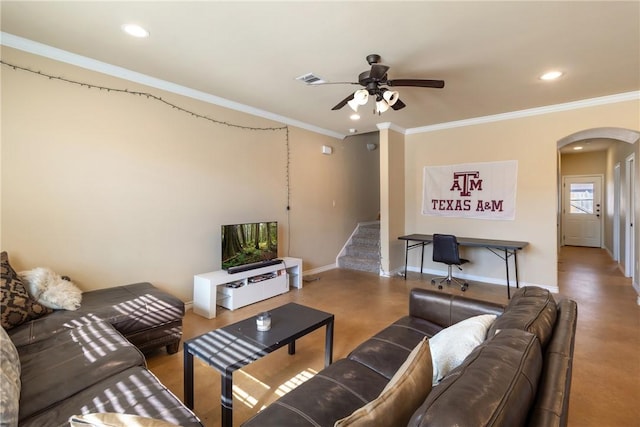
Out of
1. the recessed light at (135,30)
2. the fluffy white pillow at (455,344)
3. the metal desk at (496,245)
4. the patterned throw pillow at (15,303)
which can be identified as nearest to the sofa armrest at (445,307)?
the fluffy white pillow at (455,344)

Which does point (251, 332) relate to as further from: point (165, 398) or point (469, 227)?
point (469, 227)

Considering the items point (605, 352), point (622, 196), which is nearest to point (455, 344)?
point (605, 352)

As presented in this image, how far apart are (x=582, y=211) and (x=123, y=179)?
10423 millimetres

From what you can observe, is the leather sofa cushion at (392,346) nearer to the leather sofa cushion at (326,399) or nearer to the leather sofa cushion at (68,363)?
the leather sofa cushion at (326,399)

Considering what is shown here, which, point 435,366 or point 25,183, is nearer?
point 435,366

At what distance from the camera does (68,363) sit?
1.63 m

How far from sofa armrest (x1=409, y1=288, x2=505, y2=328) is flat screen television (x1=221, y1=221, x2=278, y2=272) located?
2343 mm

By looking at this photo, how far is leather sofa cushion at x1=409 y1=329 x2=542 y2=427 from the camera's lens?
70cm

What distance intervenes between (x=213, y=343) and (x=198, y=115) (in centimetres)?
284

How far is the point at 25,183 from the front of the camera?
255 centimetres

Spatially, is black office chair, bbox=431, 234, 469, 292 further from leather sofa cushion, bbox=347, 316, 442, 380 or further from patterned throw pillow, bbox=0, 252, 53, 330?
patterned throw pillow, bbox=0, 252, 53, 330

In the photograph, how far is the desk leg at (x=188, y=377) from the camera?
187 cm

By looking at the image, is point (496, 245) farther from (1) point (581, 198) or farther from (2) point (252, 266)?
(1) point (581, 198)

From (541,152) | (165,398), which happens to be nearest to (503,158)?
(541,152)
